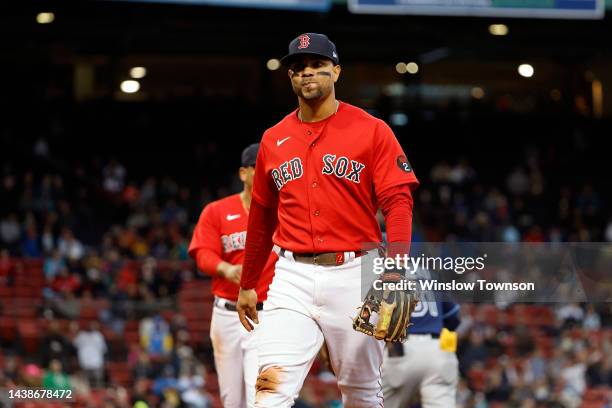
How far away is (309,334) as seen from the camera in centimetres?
546

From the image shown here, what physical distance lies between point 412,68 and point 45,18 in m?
9.66

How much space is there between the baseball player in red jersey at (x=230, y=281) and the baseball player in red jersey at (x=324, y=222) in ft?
5.53

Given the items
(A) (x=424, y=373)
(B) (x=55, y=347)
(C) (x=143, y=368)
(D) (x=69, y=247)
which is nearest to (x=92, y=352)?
(B) (x=55, y=347)

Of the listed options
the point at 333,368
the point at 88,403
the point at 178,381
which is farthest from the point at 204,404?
the point at 333,368

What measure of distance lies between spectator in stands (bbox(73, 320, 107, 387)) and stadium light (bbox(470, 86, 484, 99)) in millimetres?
17243

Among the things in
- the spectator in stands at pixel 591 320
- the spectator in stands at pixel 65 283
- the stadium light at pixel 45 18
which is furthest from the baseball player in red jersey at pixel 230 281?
the stadium light at pixel 45 18

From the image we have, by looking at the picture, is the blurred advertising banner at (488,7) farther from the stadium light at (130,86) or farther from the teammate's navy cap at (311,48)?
the teammate's navy cap at (311,48)

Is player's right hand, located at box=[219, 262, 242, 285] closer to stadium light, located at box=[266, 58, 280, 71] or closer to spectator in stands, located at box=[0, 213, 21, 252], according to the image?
spectator in stands, located at box=[0, 213, 21, 252]

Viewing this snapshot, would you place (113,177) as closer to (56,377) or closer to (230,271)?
(56,377)

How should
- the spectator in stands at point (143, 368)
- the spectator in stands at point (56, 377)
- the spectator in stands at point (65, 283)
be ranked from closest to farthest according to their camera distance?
the spectator in stands at point (56, 377), the spectator in stands at point (143, 368), the spectator in stands at point (65, 283)

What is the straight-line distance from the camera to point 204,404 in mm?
14211

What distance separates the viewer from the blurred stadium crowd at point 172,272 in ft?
48.4

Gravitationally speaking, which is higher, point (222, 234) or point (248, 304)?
point (222, 234)

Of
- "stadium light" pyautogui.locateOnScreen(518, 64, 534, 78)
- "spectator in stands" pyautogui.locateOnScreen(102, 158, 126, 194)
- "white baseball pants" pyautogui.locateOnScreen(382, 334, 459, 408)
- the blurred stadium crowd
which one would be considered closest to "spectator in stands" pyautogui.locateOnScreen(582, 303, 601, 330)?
the blurred stadium crowd
